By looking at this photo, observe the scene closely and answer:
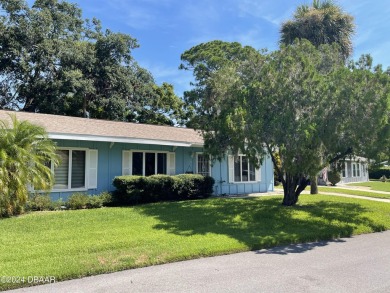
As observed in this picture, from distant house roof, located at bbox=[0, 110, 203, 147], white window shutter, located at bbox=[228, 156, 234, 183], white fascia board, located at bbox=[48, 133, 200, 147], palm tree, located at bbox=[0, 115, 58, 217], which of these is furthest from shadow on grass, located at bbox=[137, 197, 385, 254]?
white window shutter, located at bbox=[228, 156, 234, 183]

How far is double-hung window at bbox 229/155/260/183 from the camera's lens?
58.0 ft

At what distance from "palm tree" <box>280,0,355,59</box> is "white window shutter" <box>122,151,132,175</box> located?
38.0ft

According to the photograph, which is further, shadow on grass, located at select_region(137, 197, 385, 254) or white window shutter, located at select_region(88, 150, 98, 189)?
white window shutter, located at select_region(88, 150, 98, 189)

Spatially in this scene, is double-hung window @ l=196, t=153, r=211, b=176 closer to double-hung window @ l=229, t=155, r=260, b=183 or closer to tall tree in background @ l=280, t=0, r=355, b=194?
double-hung window @ l=229, t=155, r=260, b=183

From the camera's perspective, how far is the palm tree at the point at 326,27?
18547 mm

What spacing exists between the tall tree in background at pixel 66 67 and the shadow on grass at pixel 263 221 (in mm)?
16434

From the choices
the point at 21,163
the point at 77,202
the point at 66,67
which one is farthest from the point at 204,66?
the point at 66,67

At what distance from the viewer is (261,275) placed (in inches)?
217

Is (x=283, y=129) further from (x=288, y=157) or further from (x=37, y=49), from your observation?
(x=37, y=49)

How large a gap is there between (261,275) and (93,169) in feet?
30.5

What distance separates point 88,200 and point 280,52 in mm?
8886

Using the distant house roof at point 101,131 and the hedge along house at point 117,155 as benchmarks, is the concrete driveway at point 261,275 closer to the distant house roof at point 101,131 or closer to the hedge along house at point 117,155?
the hedge along house at point 117,155

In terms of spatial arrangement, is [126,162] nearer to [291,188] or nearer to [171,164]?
[171,164]

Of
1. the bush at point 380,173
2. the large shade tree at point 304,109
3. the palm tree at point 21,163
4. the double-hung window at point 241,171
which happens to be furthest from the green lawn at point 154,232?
the bush at point 380,173
